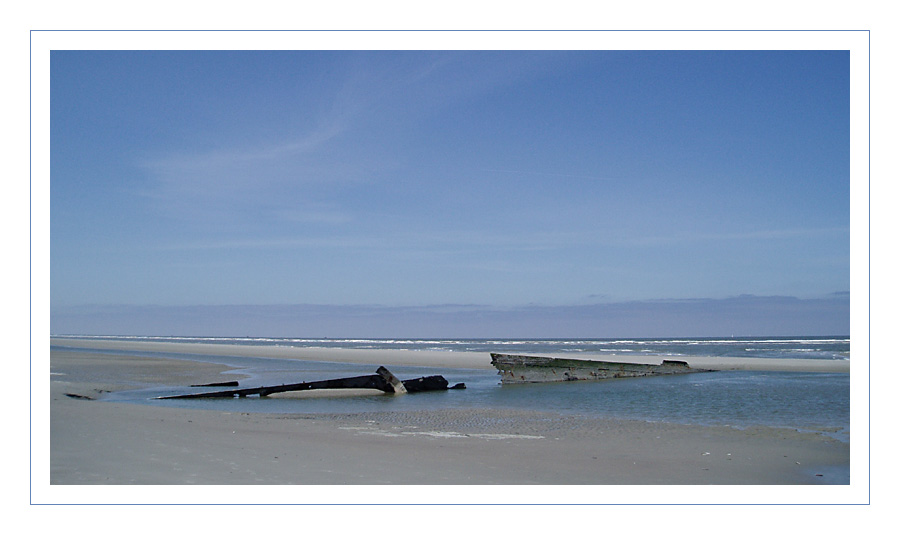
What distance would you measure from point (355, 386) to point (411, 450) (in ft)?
32.6

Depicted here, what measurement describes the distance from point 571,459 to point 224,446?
491 centimetres

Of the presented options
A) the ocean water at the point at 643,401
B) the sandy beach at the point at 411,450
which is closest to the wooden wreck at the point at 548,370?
the ocean water at the point at 643,401

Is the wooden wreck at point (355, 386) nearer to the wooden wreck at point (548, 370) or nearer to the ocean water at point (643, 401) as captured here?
the ocean water at point (643, 401)

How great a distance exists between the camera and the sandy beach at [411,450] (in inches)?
290

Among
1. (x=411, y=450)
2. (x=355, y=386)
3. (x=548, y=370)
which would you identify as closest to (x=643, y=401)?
(x=548, y=370)

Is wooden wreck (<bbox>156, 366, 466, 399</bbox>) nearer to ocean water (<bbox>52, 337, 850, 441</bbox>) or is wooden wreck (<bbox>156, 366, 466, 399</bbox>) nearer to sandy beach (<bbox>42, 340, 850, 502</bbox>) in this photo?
ocean water (<bbox>52, 337, 850, 441</bbox>)

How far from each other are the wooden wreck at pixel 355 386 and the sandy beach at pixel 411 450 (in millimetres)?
3893

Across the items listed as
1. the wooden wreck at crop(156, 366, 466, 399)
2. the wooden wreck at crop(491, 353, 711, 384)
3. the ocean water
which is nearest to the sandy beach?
the ocean water

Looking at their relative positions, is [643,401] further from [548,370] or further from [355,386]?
[355,386]

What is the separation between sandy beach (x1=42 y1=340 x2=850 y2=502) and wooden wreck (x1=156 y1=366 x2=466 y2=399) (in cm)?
389

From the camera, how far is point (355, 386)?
18875 millimetres
